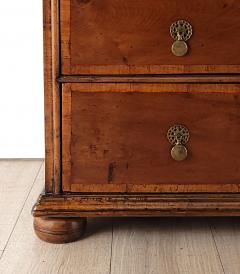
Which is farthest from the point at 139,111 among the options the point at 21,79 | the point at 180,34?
the point at 21,79

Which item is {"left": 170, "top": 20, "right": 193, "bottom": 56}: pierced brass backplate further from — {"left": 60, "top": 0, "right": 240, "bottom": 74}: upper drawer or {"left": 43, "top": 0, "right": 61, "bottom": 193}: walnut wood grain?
{"left": 43, "top": 0, "right": 61, "bottom": 193}: walnut wood grain

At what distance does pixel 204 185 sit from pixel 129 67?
303 mm

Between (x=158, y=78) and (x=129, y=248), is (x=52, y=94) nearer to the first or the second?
(x=158, y=78)

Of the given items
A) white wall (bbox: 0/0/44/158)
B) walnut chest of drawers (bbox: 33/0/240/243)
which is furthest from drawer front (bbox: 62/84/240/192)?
white wall (bbox: 0/0/44/158)

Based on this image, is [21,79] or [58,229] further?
[21,79]

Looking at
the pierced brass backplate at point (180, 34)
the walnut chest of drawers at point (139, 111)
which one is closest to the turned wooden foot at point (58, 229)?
the walnut chest of drawers at point (139, 111)

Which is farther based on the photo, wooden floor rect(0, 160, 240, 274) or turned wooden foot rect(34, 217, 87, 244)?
turned wooden foot rect(34, 217, 87, 244)

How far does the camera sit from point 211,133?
1.36m

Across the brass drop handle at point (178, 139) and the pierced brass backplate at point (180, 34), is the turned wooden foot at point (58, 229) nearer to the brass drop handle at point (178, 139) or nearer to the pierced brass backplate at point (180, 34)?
the brass drop handle at point (178, 139)

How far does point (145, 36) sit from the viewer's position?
51.5 inches

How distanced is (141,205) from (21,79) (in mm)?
769

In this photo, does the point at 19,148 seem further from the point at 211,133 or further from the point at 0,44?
the point at 211,133

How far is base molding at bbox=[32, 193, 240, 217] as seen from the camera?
138cm

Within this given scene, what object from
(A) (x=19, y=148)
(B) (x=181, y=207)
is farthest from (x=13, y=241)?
(A) (x=19, y=148)
